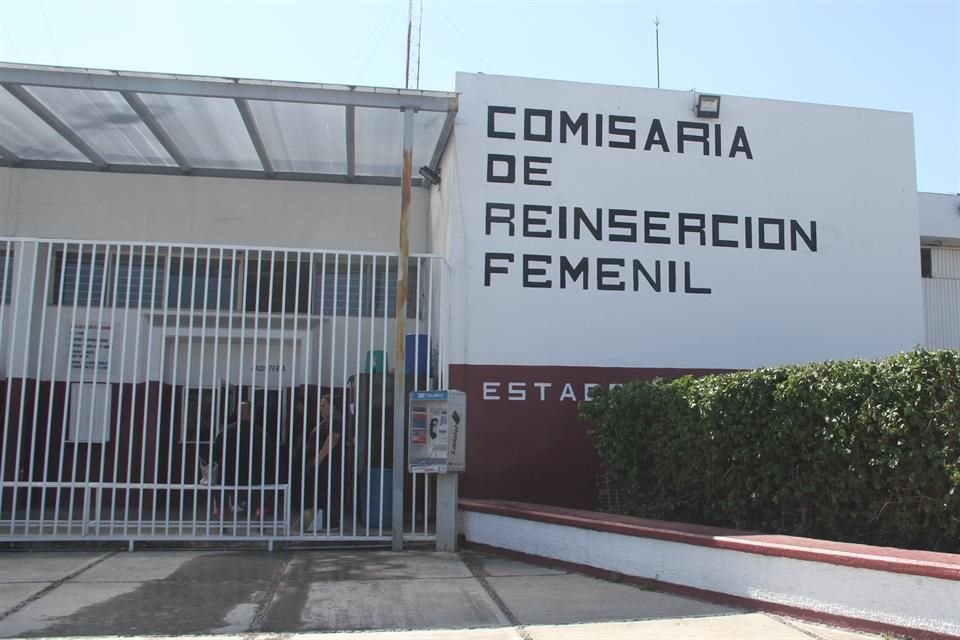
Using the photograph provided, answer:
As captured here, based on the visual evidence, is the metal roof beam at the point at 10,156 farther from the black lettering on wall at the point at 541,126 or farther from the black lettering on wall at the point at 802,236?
the black lettering on wall at the point at 802,236

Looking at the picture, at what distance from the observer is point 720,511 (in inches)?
297

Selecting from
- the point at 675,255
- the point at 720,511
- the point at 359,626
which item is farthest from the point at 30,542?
the point at 675,255

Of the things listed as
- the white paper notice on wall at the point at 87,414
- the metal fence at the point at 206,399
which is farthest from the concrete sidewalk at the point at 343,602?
the white paper notice on wall at the point at 87,414

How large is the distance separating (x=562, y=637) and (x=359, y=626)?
1.39m

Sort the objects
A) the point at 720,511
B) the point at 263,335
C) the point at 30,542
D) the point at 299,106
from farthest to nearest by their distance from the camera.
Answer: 1. the point at 263,335
2. the point at 299,106
3. the point at 30,542
4. the point at 720,511

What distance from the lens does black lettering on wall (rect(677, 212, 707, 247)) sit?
10.1 metres

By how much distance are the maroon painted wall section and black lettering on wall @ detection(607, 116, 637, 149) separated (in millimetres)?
2746

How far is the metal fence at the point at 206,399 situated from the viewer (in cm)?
866

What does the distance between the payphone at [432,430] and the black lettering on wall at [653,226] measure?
10.3 ft

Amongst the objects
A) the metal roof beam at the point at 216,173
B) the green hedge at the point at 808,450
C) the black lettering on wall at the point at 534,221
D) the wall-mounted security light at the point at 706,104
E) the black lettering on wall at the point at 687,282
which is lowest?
the green hedge at the point at 808,450

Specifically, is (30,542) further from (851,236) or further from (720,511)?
(851,236)

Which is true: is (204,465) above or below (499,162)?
below

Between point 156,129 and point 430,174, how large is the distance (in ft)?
10.6

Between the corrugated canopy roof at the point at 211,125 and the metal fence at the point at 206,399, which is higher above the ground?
the corrugated canopy roof at the point at 211,125
